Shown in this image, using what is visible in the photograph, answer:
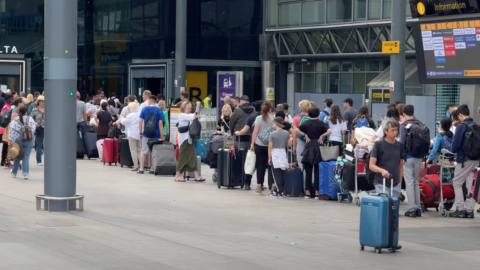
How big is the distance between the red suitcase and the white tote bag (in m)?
6.44

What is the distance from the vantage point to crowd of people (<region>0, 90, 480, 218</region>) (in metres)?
13.7

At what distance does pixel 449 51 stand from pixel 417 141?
4.53 meters

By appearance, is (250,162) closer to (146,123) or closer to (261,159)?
(261,159)

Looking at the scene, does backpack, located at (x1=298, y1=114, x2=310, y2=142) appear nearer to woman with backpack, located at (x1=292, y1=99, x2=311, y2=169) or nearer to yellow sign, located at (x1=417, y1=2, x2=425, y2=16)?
woman with backpack, located at (x1=292, y1=99, x2=311, y2=169)

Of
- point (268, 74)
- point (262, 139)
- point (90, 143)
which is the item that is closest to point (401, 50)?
point (262, 139)

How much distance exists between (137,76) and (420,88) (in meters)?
14.2

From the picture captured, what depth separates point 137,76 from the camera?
4041 cm

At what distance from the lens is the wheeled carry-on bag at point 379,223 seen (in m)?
10.3

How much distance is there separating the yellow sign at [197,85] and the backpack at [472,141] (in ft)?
87.6

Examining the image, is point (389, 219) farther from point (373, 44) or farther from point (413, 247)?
point (373, 44)

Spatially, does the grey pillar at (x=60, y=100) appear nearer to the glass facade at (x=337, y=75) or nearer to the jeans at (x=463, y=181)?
the jeans at (x=463, y=181)

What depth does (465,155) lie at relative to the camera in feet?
45.2

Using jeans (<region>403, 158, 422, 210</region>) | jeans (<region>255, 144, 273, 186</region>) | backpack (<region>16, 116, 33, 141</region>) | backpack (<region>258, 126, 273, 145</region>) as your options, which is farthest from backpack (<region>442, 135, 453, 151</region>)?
backpack (<region>16, 116, 33, 141</region>)

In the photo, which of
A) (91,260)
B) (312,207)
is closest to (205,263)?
(91,260)
